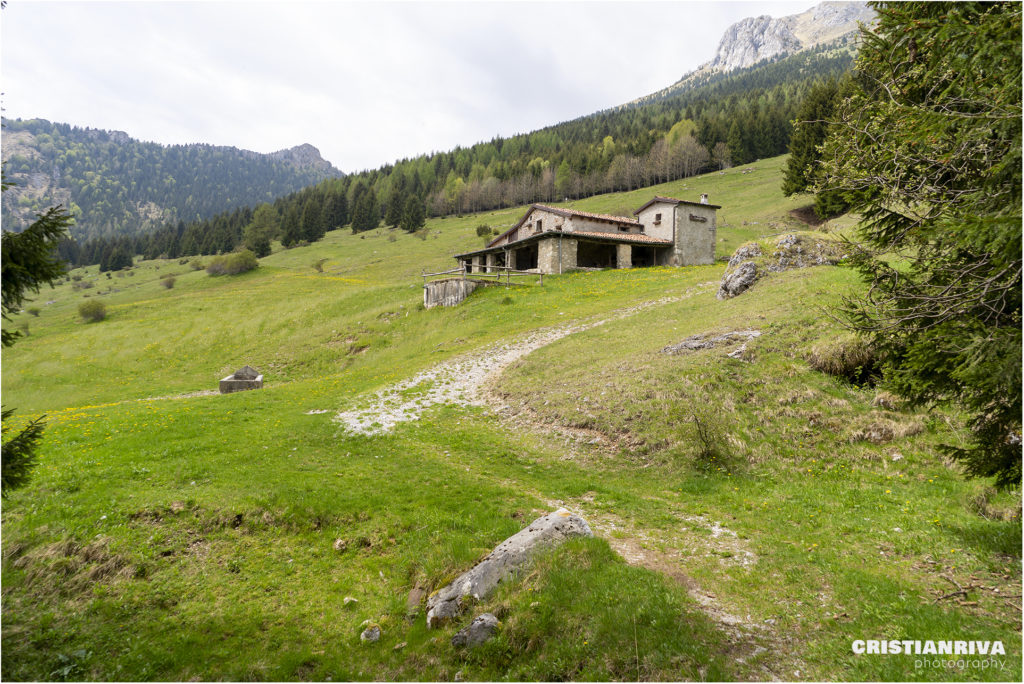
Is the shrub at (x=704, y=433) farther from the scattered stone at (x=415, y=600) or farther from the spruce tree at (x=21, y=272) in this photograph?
the spruce tree at (x=21, y=272)

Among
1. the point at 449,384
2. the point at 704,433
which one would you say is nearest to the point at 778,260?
the point at 704,433

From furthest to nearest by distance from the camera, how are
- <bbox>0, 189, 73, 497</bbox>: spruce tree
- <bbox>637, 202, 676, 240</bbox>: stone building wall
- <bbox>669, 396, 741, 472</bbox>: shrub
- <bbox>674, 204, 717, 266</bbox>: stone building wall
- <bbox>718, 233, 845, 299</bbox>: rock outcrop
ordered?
1. <bbox>637, 202, 676, 240</bbox>: stone building wall
2. <bbox>674, 204, 717, 266</bbox>: stone building wall
3. <bbox>718, 233, 845, 299</bbox>: rock outcrop
4. <bbox>669, 396, 741, 472</bbox>: shrub
5. <bbox>0, 189, 73, 497</bbox>: spruce tree

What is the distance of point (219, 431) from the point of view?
16141mm

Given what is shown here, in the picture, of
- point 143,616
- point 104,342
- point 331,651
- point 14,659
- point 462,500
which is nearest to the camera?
point 14,659

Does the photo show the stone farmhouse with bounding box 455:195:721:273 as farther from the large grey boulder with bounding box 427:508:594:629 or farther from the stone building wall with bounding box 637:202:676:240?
the large grey boulder with bounding box 427:508:594:629

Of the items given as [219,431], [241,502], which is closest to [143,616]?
[241,502]

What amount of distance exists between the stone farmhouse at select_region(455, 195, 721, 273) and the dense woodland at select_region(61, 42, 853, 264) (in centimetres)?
6918

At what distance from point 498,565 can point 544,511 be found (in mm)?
3213

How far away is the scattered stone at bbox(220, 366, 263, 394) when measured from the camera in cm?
2581

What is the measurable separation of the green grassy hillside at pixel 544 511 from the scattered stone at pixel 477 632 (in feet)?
0.52

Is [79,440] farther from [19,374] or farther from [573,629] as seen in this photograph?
[19,374]

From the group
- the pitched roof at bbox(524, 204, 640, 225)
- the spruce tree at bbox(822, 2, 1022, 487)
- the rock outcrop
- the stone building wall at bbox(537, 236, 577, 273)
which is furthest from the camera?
the pitched roof at bbox(524, 204, 640, 225)

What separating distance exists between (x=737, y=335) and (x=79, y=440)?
24.8 m

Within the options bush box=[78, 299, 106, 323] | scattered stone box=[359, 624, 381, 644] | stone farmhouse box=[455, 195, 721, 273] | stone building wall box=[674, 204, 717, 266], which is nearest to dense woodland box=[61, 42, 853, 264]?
bush box=[78, 299, 106, 323]
